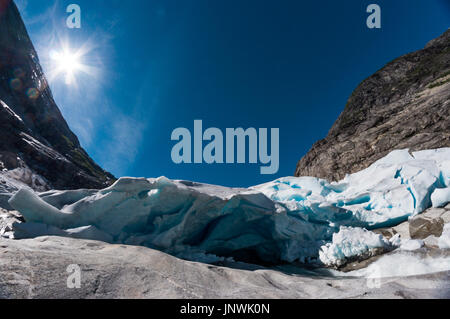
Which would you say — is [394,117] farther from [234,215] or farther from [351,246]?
[234,215]

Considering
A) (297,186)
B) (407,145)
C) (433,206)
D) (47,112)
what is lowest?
(433,206)

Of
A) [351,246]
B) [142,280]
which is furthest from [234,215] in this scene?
[142,280]

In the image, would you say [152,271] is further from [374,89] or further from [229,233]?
[374,89]

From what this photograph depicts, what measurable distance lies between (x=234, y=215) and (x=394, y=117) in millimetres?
17512

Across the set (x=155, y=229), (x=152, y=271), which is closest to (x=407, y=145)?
(x=155, y=229)

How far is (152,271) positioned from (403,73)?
36.0 metres

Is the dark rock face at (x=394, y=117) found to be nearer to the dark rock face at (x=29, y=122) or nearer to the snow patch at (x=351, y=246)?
the snow patch at (x=351, y=246)

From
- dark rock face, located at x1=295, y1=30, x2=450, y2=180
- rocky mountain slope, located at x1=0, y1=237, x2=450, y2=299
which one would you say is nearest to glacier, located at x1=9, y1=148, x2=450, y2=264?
rocky mountain slope, located at x1=0, y1=237, x2=450, y2=299

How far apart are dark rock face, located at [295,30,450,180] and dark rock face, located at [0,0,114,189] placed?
26.0 m

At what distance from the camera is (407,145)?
49.4 feet

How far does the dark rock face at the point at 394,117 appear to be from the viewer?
1507 centimetres

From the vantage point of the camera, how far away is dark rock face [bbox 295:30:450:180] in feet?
49.4

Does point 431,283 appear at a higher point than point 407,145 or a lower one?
lower

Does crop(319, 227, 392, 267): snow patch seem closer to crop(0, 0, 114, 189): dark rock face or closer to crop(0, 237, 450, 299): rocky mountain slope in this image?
crop(0, 237, 450, 299): rocky mountain slope
